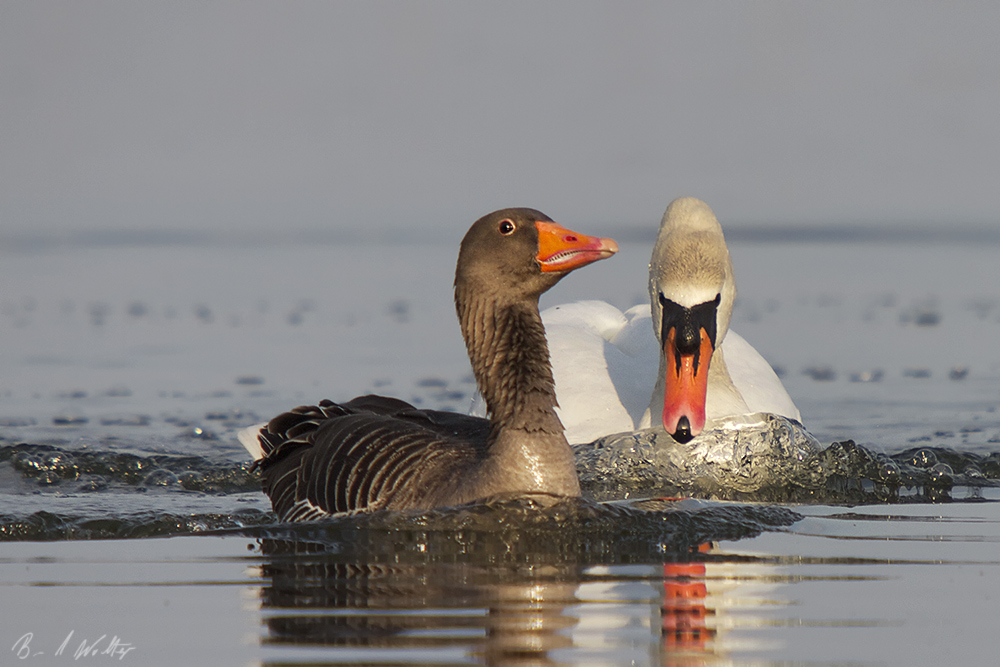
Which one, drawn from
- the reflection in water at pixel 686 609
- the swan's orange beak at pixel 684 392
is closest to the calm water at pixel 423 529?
the reflection in water at pixel 686 609

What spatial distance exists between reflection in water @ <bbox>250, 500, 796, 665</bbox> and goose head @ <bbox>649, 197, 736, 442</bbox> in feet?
5.61

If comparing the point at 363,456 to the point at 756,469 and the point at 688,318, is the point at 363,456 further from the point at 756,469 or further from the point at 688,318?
the point at 756,469

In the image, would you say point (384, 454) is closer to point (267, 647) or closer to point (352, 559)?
point (352, 559)

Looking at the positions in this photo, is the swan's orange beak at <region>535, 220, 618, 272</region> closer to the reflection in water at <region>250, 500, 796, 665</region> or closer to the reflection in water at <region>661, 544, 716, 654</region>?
the reflection in water at <region>250, 500, 796, 665</region>

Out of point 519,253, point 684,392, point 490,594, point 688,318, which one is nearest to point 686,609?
point 490,594

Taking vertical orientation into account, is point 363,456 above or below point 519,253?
below

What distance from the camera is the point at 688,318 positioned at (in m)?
8.78

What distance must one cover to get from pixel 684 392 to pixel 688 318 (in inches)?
19.9

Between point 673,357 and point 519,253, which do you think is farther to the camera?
point 673,357

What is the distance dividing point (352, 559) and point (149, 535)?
1400 mm

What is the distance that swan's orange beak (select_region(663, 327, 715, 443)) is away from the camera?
8477 millimetres

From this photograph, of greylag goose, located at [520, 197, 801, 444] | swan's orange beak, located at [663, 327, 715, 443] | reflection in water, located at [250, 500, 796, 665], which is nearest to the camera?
reflection in water, located at [250, 500, 796, 665]

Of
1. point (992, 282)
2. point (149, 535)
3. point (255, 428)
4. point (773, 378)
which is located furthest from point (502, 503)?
point (992, 282)

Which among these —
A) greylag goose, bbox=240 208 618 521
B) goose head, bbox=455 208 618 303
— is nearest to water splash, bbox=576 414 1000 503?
greylag goose, bbox=240 208 618 521
